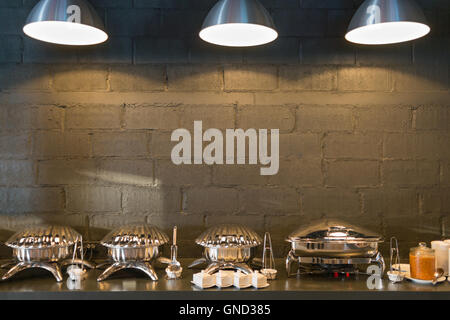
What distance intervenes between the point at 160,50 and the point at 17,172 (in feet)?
3.32

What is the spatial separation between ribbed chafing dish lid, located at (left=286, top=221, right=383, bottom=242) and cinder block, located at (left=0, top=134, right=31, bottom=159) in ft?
4.85

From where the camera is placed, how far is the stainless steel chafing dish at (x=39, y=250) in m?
1.85

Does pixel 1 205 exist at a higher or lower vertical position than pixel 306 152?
lower

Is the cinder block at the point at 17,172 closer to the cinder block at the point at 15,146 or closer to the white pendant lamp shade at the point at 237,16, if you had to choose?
the cinder block at the point at 15,146

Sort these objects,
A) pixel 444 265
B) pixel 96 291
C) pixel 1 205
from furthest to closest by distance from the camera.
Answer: pixel 1 205 → pixel 444 265 → pixel 96 291

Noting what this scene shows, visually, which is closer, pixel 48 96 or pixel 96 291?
pixel 96 291

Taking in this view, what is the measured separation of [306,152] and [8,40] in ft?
5.66

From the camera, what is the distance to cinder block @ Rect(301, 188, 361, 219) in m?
2.29

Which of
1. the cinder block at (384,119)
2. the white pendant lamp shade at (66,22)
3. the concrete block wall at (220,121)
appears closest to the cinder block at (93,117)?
the concrete block wall at (220,121)

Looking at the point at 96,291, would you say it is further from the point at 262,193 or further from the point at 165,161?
the point at 262,193

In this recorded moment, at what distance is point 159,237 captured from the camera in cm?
195


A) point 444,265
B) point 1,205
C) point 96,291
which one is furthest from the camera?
point 1,205

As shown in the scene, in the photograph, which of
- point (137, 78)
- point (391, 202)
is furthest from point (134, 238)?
point (391, 202)

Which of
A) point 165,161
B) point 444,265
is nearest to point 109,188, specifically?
point 165,161
